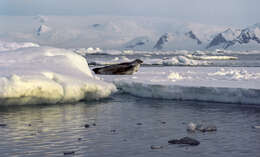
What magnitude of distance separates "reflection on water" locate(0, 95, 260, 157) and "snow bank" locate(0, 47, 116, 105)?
0.56 metres

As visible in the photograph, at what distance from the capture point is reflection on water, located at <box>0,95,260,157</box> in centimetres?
1038

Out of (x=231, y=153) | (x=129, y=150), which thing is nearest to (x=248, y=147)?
(x=231, y=153)

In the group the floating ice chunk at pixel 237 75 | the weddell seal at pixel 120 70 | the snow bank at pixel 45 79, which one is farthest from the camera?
the weddell seal at pixel 120 70

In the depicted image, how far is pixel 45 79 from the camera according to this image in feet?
58.9

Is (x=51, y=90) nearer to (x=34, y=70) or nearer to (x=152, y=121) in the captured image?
(x=34, y=70)

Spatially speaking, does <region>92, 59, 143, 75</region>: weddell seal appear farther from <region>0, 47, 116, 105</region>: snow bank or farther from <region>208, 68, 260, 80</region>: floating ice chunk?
<region>0, 47, 116, 105</region>: snow bank

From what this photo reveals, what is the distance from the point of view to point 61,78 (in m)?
18.6

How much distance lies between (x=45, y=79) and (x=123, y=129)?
610 cm

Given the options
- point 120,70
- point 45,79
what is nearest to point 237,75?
point 120,70

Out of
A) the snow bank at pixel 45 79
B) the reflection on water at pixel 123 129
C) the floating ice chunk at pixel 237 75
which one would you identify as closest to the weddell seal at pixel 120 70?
the floating ice chunk at pixel 237 75

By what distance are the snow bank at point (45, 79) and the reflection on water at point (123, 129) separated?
556 mm

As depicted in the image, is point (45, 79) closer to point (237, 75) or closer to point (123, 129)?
point (123, 129)

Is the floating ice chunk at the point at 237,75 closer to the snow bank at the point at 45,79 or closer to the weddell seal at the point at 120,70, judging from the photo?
the weddell seal at the point at 120,70

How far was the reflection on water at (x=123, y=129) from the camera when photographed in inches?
409
